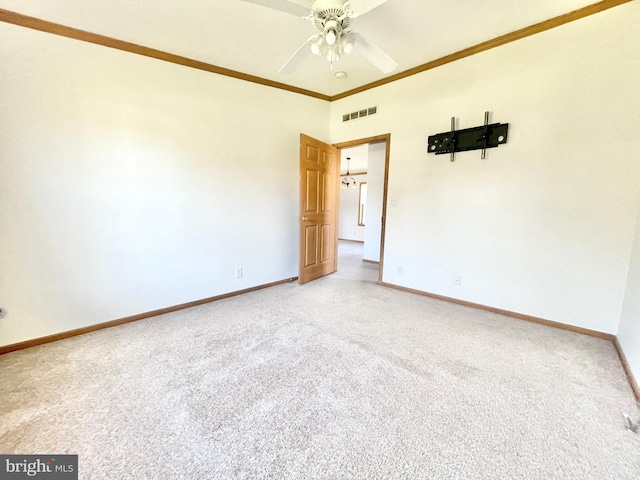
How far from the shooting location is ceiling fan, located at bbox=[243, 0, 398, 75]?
5.10 ft

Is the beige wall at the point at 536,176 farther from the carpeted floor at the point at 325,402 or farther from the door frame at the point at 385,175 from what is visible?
→ the carpeted floor at the point at 325,402

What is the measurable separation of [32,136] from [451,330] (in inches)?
156

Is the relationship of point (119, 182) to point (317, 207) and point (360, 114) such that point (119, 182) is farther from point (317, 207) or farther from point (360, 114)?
point (360, 114)

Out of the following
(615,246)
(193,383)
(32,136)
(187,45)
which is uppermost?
(187,45)

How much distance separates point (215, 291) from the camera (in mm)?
3182

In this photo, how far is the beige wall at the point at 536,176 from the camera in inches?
84.9

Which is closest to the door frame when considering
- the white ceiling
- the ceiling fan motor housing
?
the white ceiling

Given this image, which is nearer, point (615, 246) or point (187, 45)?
point (615, 246)

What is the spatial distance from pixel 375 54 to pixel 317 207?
2186 mm

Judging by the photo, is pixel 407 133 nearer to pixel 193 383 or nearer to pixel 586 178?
pixel 586 178

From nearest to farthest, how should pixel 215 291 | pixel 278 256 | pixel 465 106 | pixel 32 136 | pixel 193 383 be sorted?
pixel 193 383, pixel 32 136, pixel 465 106, pixel 215 291, pixel 278 256

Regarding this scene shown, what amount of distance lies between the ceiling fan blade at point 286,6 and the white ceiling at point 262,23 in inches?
22.5

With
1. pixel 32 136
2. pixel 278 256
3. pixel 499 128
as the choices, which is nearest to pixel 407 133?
pixel 499 128

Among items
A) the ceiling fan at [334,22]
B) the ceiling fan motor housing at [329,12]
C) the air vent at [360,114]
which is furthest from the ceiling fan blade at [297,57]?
the air vent at [360,114]
